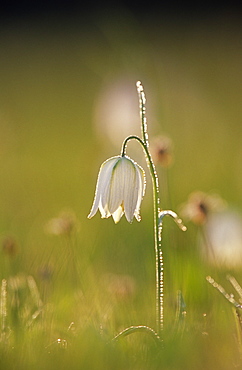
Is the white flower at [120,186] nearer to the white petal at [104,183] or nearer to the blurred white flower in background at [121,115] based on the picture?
the white petal at [104,183]

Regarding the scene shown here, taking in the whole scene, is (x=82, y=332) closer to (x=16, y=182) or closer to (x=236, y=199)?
(x=236, y=199)

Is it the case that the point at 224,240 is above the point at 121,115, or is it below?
below

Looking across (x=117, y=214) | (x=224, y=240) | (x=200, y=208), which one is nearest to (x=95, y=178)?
(x=224, y=240)

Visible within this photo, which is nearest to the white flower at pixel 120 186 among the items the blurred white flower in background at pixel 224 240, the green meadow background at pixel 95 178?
the green meadow background at pixel 95 178

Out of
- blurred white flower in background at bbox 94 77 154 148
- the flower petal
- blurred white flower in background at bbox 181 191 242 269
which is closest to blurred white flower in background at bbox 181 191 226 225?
blurred white flower in background at bbox 181 191 242 269

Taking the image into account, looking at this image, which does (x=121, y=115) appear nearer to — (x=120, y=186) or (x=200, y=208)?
(x=200, y=208)
